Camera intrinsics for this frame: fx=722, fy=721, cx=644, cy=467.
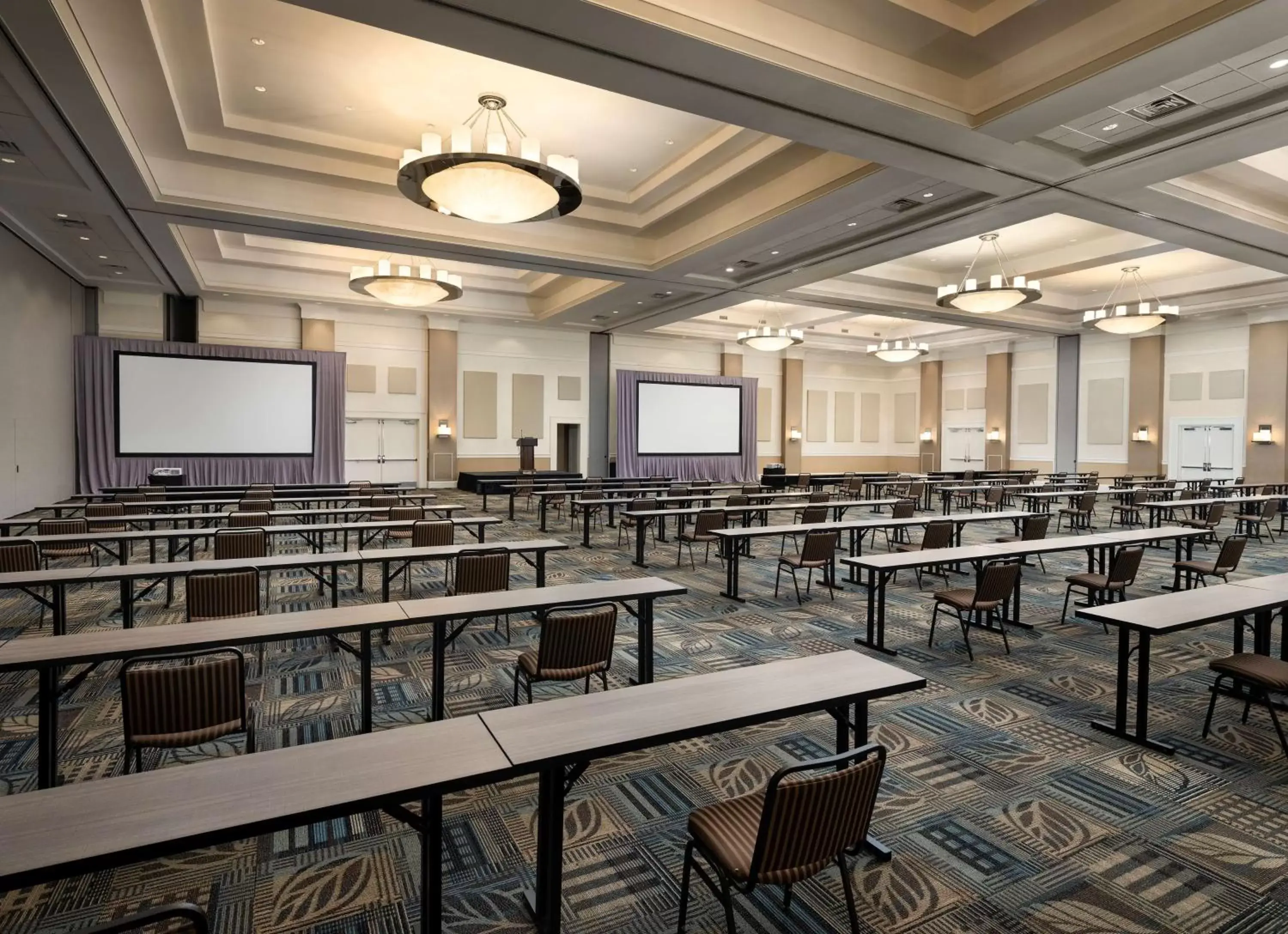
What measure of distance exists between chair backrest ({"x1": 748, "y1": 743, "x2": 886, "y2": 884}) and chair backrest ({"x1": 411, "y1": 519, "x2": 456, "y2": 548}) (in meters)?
5.21

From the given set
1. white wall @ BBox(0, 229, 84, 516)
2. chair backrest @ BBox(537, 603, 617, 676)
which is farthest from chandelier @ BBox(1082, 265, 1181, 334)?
white wall @ BBox(0, 229, 84, 516)

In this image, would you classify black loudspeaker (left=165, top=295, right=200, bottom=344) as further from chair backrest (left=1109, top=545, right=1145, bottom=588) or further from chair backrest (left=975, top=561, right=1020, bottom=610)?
chair backrest (left=1109, top=545, right=1145, bottom=588)

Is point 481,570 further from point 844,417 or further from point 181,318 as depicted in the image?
point 844,417

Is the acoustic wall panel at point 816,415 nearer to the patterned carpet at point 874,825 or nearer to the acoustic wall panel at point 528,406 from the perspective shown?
the acoustic wall panel at point 528,406

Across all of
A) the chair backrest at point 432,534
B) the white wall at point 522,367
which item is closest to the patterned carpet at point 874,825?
the chair backrest at point 432,534

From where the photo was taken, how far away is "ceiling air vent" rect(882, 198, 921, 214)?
9.30 meters

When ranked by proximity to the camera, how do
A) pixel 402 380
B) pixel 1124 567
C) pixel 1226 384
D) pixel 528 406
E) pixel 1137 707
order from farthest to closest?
1. pixel 528 406
2. pixel 402 380
3. pixel 1226 384
4. pixel 1124 567
5. pixel 1137 707

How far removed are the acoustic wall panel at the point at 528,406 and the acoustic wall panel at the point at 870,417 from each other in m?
12.6

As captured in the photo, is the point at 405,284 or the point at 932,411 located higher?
the point at 405,284

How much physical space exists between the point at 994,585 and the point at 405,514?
6.75 metres

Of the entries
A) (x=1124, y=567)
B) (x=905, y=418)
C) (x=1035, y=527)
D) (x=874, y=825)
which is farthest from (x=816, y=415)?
(x=874, y=825)

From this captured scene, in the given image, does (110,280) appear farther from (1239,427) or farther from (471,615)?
(1239,427)

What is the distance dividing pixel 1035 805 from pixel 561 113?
26.1ft

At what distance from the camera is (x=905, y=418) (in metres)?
27.2
